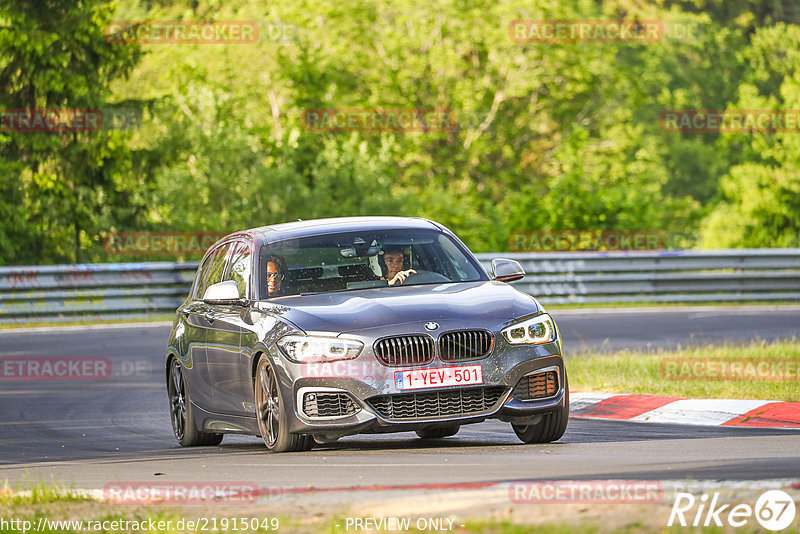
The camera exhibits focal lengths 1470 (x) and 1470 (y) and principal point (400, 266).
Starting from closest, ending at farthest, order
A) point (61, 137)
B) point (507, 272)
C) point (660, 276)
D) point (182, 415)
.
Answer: point (507, 272)
point (182, 415)
point (660, 276)
point (61, 137)

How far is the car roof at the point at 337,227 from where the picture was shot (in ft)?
34.6

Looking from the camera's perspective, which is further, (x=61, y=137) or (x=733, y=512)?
(x=61, y=137)

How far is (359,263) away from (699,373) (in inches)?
197

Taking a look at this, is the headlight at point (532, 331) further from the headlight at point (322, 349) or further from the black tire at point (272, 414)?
the black tire at point (272, 414)

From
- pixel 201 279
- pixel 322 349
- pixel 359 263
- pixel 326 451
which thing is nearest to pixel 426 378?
pixel 322 349

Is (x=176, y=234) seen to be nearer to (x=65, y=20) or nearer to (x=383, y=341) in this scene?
(x=65, y=20)

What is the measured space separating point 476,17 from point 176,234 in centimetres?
1579

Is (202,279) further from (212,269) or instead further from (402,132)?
(402,132)

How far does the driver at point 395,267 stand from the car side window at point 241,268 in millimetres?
988

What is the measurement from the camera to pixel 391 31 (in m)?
45.6

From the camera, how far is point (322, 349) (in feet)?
29.3

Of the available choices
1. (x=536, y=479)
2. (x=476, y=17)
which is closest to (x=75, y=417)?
(x=536, y=479)

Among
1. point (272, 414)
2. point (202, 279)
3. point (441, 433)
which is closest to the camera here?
point (272, 414)

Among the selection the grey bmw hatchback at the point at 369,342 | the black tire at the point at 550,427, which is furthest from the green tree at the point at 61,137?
the black tire at the point at 550,427
